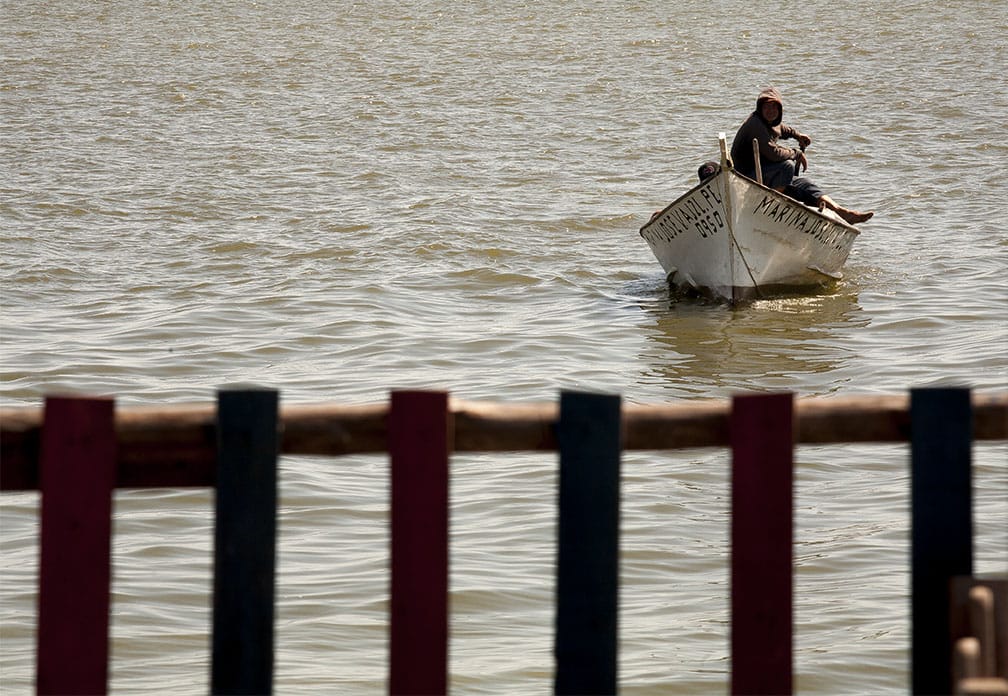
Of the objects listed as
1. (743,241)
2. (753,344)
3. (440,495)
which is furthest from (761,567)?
(743,241)

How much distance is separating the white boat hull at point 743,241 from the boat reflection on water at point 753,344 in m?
0.20

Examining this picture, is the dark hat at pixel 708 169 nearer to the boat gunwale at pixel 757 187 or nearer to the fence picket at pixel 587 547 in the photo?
the boat gunwale at pixel 757 187

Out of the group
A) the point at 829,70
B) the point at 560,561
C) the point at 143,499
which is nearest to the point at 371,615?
the point at 143,499

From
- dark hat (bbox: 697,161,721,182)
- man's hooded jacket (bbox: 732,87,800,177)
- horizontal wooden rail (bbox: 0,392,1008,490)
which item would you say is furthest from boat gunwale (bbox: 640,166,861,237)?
horizontal wooden rail (bbox: 0,392,1008,490)

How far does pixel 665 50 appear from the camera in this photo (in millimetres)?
32688

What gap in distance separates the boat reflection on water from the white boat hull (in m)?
0.20

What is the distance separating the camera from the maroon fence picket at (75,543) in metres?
3.10

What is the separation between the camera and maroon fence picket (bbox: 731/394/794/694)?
3248 millimetres

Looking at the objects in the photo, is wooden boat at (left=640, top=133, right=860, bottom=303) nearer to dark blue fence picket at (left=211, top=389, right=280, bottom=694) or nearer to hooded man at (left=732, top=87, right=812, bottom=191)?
hooded man at (left=732, top=87, right=812, bottom=191)

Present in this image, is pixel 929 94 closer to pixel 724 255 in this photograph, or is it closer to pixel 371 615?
pixel 724 255

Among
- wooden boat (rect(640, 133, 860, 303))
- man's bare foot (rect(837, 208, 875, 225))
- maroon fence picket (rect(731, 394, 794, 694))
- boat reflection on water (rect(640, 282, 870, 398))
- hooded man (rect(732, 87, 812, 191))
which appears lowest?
maroon fence picket (rect(731, 394, 794, 694))

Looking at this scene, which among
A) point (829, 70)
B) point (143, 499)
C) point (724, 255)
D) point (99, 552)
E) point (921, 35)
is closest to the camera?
point (99, 552)

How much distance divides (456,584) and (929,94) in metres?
23.9

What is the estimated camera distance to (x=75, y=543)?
3121mm
